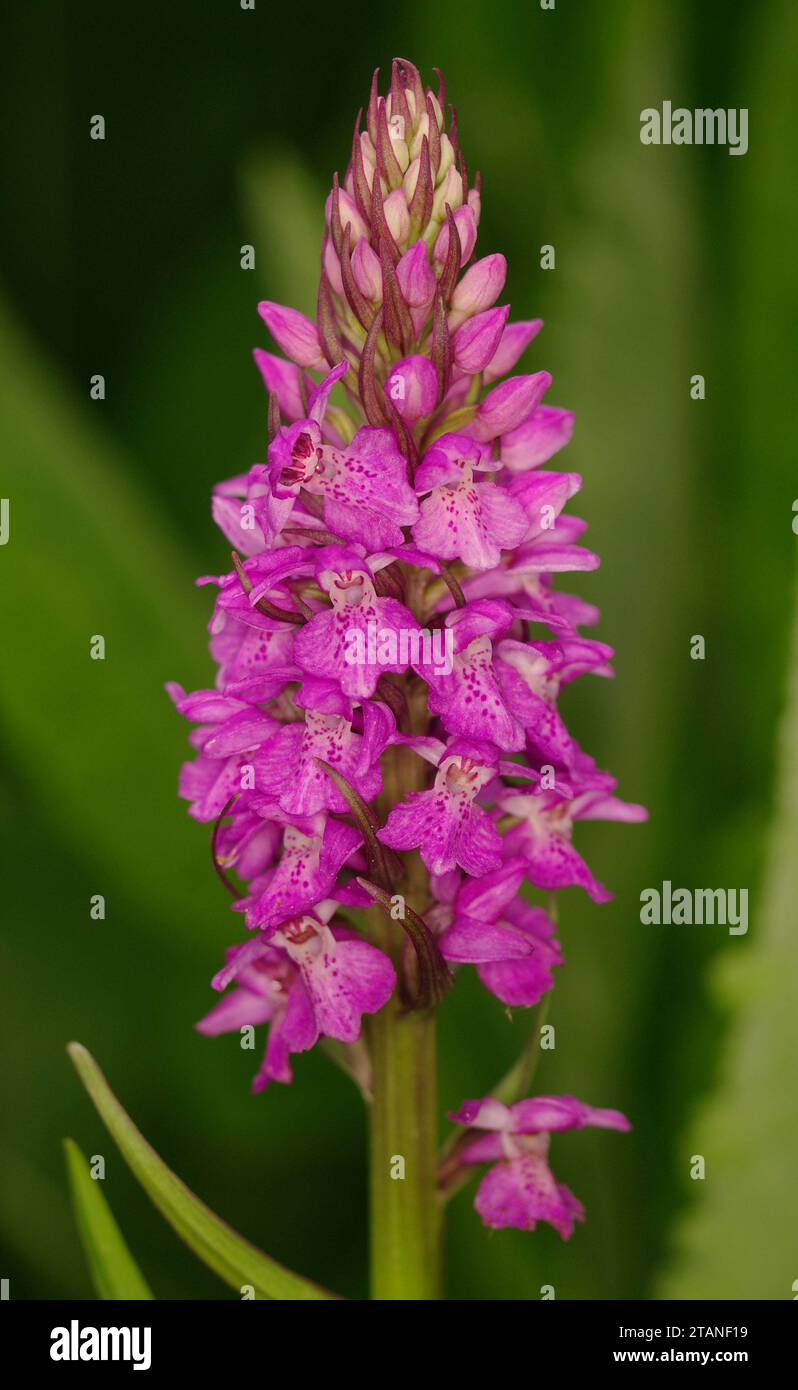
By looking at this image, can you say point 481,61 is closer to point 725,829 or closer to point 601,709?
point 601,709

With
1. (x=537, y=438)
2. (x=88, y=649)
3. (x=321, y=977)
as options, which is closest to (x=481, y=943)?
(x=321, y=977)

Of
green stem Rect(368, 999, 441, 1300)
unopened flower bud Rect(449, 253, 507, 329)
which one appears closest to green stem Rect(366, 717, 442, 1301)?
green stem Rect(368, 999, 441, 1300)

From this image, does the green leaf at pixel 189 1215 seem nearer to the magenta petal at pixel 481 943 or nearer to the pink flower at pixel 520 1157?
the pink flower at pixel 520 1157

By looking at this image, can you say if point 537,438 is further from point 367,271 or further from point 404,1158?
point 404,1158

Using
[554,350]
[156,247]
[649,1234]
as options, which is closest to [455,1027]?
[649,1234]

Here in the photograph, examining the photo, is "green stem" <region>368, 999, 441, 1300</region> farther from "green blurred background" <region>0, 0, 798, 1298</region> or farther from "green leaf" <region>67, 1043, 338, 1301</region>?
"green blurred background" <region>0, 0, 798, 1298</region>

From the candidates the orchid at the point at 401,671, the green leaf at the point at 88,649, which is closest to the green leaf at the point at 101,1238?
the orchid at the point at 401,671
